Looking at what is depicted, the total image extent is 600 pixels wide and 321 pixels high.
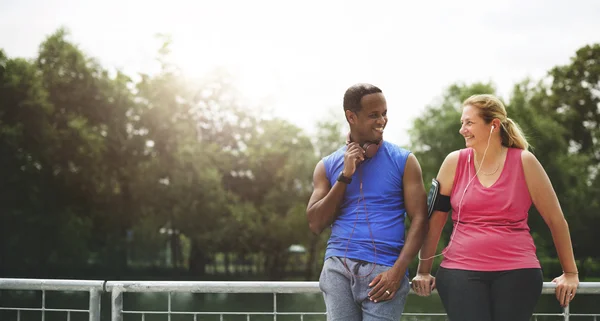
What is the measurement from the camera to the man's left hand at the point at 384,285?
3047 millimetres

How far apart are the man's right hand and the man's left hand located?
47 cm

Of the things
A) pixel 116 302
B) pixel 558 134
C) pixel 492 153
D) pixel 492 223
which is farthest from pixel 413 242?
pixel 558 134

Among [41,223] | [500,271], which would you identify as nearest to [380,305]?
[500,271]

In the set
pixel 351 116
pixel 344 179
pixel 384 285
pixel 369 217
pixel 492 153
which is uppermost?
pixel 351 116

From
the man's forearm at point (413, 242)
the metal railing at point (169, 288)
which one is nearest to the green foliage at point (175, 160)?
the metal railing at point (169, 288)

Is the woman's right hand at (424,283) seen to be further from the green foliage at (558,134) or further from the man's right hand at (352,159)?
the green foliage at (558,134)

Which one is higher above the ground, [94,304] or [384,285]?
[384,285]

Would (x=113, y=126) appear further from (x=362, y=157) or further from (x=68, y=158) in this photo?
(x=362, y=157)

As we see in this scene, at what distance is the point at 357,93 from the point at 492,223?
0.85 m

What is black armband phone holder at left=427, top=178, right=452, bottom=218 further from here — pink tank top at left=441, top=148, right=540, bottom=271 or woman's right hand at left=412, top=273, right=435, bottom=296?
woman's right hand at left=412, top=273, right=435, bottom=296

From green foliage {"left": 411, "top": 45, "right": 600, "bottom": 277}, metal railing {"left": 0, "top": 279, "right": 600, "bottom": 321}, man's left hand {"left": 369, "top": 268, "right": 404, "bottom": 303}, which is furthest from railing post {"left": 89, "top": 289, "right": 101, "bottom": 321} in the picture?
green foliage {"left": 411, "top": 45, "right": 600, "bottom": 277}

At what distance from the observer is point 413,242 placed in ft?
10.3

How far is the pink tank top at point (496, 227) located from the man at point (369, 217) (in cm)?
19

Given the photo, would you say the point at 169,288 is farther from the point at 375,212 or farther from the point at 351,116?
the point at 351,116
